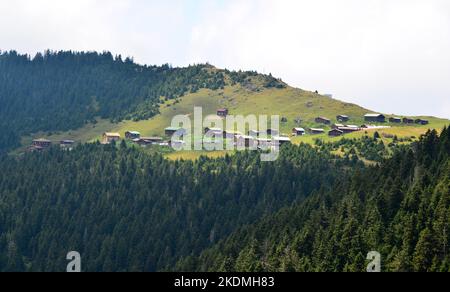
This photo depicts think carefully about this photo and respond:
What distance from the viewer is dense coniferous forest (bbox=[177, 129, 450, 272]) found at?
12975 cm

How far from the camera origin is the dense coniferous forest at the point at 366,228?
426 ft

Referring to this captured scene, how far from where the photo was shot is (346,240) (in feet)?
479

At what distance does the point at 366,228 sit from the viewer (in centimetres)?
15100

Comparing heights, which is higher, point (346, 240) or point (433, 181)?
point (433, 181)

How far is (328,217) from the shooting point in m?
171
